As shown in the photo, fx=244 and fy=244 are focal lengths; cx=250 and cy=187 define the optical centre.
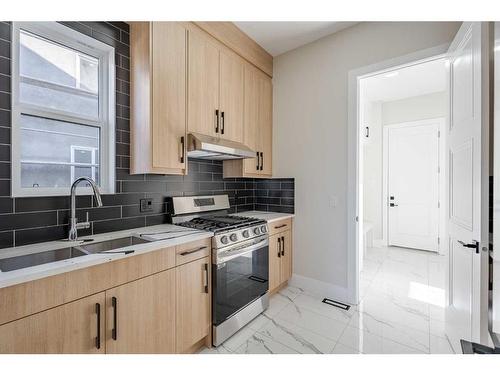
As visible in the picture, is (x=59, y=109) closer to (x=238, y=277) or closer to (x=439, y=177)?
(x=238, y=277)

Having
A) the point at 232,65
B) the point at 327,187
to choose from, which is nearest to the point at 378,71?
the point at 327,187

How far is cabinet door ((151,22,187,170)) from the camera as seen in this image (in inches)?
71.5

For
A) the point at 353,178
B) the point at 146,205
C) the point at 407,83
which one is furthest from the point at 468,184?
the point at 407,83

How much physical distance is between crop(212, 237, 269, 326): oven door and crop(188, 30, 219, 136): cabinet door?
1.10m

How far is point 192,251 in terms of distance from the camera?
168 cm

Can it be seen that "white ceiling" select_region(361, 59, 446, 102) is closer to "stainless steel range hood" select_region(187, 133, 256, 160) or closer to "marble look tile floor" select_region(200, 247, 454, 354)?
"stainless steel range hood" select_region(187, 133, 256, 160)

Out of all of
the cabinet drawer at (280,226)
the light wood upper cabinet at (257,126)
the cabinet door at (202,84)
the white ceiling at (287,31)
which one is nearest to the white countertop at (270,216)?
the cabinet drawer at (280,226)

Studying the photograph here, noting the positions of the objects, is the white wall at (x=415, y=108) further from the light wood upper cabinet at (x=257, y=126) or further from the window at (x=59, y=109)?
the window at (x=59, y=109)

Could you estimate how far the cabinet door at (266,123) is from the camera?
287 cm

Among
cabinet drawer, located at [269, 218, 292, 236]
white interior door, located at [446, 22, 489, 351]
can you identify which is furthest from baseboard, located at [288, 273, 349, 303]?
white interior door, located at [446, 22, 489, 351]

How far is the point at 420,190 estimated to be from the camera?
4348 millimetres

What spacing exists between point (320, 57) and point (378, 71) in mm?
652

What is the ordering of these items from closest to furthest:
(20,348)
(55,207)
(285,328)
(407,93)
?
(20,348)
(55,207)
(285,328)
(407,93)

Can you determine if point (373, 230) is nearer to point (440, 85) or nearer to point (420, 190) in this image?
point (420, 190)
